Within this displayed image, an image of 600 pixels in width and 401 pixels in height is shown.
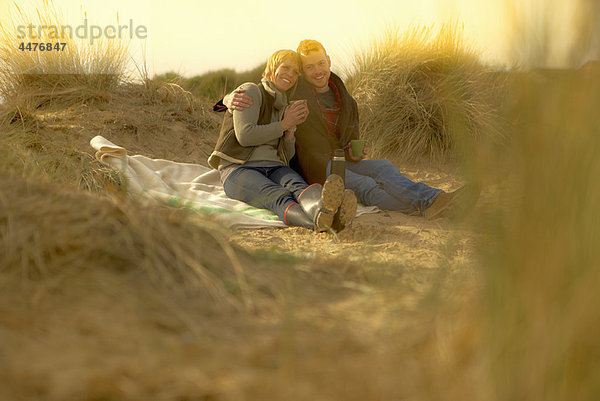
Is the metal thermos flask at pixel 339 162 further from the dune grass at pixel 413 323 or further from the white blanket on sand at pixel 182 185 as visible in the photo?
the dune grass at pixel 413 323

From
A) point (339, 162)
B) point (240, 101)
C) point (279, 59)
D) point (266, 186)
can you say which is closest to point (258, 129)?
point (240, 101)

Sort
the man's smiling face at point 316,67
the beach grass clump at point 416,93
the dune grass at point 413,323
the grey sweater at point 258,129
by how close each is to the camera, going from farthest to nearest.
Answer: the beach grass clump at point 416,93 → the man's smiling face at point 316,67 → the grey sweater at point 258,129 → the dune grass at point 413,323

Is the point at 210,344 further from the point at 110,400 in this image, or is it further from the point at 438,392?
the point at 438,392

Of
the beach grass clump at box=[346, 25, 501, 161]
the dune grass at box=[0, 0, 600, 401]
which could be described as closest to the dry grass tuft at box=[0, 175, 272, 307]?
the dune grass at box=[0, 0, 600, 401]

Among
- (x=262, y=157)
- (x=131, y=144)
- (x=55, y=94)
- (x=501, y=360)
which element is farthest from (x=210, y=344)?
(x=55, y=94)

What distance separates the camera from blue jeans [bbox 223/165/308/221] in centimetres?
346

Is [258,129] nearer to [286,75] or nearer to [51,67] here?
[286,75]

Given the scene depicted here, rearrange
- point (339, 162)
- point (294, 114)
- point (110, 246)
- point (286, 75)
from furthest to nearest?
point (286, 75)
point (294, 114)
point (339, 162)
point (110, 246)

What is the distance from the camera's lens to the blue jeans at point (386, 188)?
3.80 metres

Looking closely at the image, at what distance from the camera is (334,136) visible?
4.21 meters

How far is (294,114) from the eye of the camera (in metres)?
3.53

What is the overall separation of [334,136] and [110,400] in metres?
→ 3.47

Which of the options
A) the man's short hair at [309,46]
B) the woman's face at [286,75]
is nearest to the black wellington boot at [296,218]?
the woman's face at [286,75]

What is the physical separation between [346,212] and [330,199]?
0.21m
